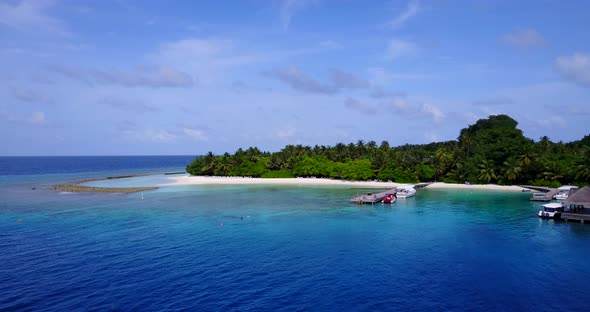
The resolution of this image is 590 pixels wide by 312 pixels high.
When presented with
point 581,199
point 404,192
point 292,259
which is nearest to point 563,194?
point 581,199

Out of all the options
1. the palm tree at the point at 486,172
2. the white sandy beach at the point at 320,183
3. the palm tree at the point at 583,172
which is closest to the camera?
the palm tree at the point at 583,172

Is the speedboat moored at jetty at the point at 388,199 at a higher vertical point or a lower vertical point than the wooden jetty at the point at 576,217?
higher

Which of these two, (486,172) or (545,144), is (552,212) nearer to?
(486,172)

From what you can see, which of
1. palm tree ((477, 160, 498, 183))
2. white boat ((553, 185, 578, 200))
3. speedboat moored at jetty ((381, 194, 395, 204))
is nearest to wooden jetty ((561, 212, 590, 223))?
white boat ((553, 185, 578, 200))

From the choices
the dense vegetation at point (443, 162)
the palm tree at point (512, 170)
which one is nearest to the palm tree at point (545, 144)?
the dense vegetation at point (443, 162)

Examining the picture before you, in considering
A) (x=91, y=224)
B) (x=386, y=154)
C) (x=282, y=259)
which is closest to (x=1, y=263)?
(x=91, y=224)

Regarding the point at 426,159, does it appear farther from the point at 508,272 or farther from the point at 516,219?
the point at 508,272

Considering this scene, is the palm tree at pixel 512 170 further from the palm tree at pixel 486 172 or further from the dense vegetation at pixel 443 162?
the palm tree at pixel 486 172
